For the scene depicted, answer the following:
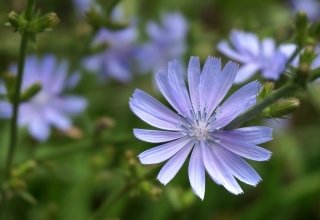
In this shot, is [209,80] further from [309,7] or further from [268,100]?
[309,7]

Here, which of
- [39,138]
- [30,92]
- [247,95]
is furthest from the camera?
[39,138]

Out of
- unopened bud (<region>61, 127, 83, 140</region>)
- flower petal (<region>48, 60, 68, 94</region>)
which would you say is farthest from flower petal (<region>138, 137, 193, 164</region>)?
flower petal (<region>48, 60, 68, 94</region>)

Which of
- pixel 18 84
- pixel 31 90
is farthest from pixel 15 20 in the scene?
pixel 31 90

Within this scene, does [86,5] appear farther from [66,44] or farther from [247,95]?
[247,95]

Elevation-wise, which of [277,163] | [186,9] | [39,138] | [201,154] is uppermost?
[186,9]

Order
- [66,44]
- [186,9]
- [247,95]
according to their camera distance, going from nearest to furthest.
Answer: [247,95]
[66,44]
[186,9]

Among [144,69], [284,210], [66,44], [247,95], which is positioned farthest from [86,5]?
[247,95]

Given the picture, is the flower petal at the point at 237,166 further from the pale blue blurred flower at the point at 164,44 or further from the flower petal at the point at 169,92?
the pale blue blurred flower at the point at 164,44

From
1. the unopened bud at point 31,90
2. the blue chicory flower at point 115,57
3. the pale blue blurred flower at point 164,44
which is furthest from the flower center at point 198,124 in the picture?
the pale blue blurred flower at point 164,44

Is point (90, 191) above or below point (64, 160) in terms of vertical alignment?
below
